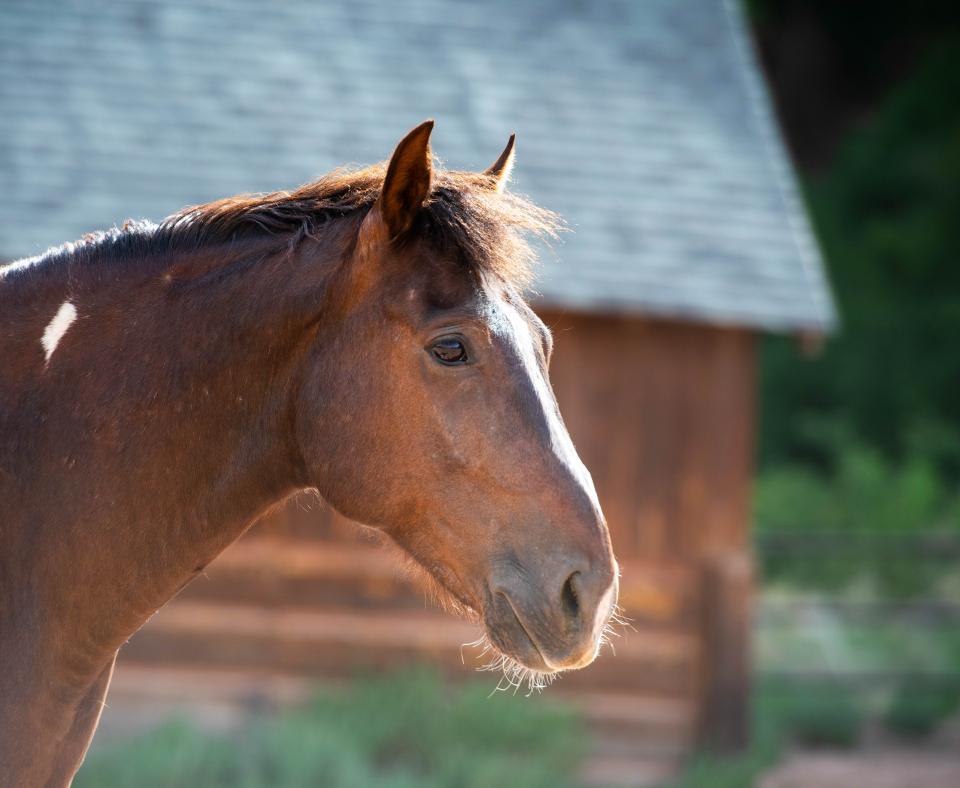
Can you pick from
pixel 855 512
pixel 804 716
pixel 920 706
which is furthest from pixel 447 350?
pixel 855 512

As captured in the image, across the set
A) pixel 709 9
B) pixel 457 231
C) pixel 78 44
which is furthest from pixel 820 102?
pixel 457 231

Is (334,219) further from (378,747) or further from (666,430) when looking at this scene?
(666,430)

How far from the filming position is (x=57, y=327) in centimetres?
238

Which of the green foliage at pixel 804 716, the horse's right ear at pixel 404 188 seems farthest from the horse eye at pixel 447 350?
the green foliage at pixel 804 716

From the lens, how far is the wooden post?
7672 mm

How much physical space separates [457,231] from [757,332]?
20.0 feet

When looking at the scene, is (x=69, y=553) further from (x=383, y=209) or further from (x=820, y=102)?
(x=820, y=102)

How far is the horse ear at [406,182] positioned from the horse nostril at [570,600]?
756mm

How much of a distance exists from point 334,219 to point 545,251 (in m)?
4.92

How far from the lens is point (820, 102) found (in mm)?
22703

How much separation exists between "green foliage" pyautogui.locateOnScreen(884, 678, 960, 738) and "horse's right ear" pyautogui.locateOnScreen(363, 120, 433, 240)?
8158 millimetres

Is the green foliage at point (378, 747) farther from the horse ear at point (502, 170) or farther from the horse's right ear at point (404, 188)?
the horse's right ear at point (404, 188)

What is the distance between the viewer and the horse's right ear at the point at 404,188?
2231 mm

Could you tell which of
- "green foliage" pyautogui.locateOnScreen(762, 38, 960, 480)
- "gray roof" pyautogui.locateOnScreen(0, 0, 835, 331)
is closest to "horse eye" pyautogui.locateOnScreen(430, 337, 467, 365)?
"gray roof" pyautogui.locateOnScreen(0, 0, 835, 331)
